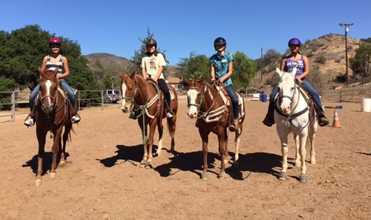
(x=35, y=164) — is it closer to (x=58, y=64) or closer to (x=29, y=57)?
(x=58, y=64)

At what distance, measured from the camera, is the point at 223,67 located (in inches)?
315

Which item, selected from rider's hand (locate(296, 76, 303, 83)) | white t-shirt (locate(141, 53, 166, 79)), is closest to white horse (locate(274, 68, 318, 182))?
rider's hand (locate(296, 76, 303, 83))

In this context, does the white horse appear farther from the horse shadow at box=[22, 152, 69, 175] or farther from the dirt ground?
the horse shadow at box=[22, 152, 69, 175]

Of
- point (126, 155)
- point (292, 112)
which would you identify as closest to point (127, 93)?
point (126, 155)

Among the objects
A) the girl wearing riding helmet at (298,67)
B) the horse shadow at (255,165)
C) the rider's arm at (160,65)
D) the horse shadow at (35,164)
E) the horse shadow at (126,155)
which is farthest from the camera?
the horse shadow at (126,155)

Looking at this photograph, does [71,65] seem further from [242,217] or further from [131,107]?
[242,217]

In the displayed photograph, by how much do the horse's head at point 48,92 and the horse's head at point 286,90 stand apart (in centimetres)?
412

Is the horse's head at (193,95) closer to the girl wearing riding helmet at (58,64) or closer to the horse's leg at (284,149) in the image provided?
the horse's leg at (284,149)

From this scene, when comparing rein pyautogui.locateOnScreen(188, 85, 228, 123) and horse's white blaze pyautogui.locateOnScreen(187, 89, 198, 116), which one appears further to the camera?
rein pyautogui.locateOnScreen(188, 85, 228, 123)

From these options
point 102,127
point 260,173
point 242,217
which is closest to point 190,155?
point 260,173

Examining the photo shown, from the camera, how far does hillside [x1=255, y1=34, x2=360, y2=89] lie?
66.1 m

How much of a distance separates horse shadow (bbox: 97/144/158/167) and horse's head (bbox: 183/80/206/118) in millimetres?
3203

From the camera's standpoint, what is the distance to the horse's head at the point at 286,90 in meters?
6.52

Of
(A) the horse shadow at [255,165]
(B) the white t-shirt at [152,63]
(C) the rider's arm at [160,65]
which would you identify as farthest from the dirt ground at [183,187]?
(B) the white t-shirt at [152,63]
